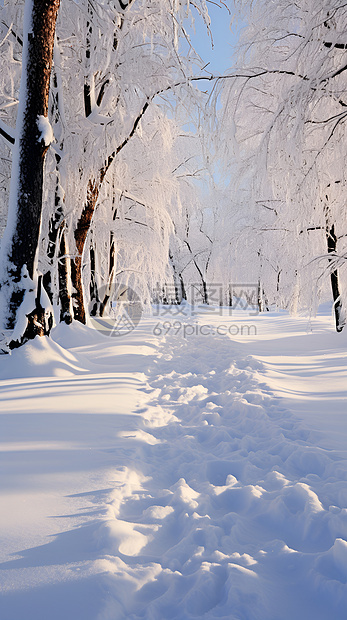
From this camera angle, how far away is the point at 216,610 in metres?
1.26

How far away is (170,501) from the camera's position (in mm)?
1949

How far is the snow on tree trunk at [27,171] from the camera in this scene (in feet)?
14.1

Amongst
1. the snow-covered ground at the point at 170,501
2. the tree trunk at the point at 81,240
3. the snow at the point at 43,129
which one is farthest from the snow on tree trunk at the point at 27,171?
the tree trunk at the point at 81,240

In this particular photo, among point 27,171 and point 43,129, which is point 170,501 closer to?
point 27,171

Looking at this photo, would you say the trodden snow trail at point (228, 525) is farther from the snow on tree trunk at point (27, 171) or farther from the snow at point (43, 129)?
the snow at point (43, 129)

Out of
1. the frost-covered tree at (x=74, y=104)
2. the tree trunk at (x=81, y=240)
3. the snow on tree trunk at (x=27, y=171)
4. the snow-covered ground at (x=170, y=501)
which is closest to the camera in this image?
the snow-covered ground at (x=170, y=501)

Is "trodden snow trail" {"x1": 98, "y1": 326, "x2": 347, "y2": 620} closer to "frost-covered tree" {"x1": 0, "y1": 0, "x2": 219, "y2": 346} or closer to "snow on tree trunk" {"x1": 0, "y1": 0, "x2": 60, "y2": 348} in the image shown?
"snow on tree trunk" {"x1": 0, "y1": 0, "x2": 60, "y2": 348}

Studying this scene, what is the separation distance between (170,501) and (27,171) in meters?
4.31

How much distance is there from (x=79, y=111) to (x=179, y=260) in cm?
2105

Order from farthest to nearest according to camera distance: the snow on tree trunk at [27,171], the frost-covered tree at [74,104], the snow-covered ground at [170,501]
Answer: the frost-covered tree at [74,104] → the snow on tree trunk at [27,171] → the snow-covered ground at [170,501]

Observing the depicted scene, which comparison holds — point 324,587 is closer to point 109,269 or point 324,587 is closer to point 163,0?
point 163,0

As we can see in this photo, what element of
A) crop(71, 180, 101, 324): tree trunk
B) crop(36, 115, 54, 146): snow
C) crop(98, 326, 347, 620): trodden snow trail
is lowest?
crop(98, 326, 347, 620): trodden snow trail

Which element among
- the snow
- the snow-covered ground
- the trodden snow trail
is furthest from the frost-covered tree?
the trodden snow trail

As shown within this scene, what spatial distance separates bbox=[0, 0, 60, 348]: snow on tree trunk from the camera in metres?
4.30
